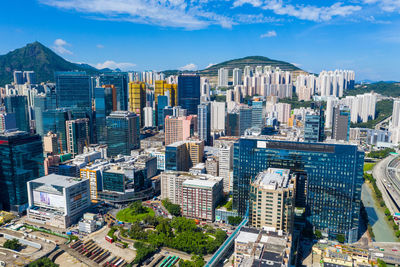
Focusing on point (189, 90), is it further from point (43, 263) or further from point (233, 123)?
point (43, 263)

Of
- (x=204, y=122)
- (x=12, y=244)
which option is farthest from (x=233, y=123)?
(x=12, y=244)

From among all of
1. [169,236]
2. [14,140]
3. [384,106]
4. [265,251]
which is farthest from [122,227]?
[384,106]

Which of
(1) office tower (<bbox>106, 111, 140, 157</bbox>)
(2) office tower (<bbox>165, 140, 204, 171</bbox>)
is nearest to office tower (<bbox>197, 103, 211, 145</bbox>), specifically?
(1) office tower (<bbox>106, 111, 140, 157</bbox>)

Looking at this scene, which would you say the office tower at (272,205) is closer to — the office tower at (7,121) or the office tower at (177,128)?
the office tower at (177,128)

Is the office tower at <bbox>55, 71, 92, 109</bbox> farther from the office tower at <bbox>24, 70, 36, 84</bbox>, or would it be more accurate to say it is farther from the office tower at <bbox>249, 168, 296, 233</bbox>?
the office tower at <bbox>249, 168, 296, 233</bbox>

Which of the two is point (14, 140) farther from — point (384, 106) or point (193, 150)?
point (384, 106)
